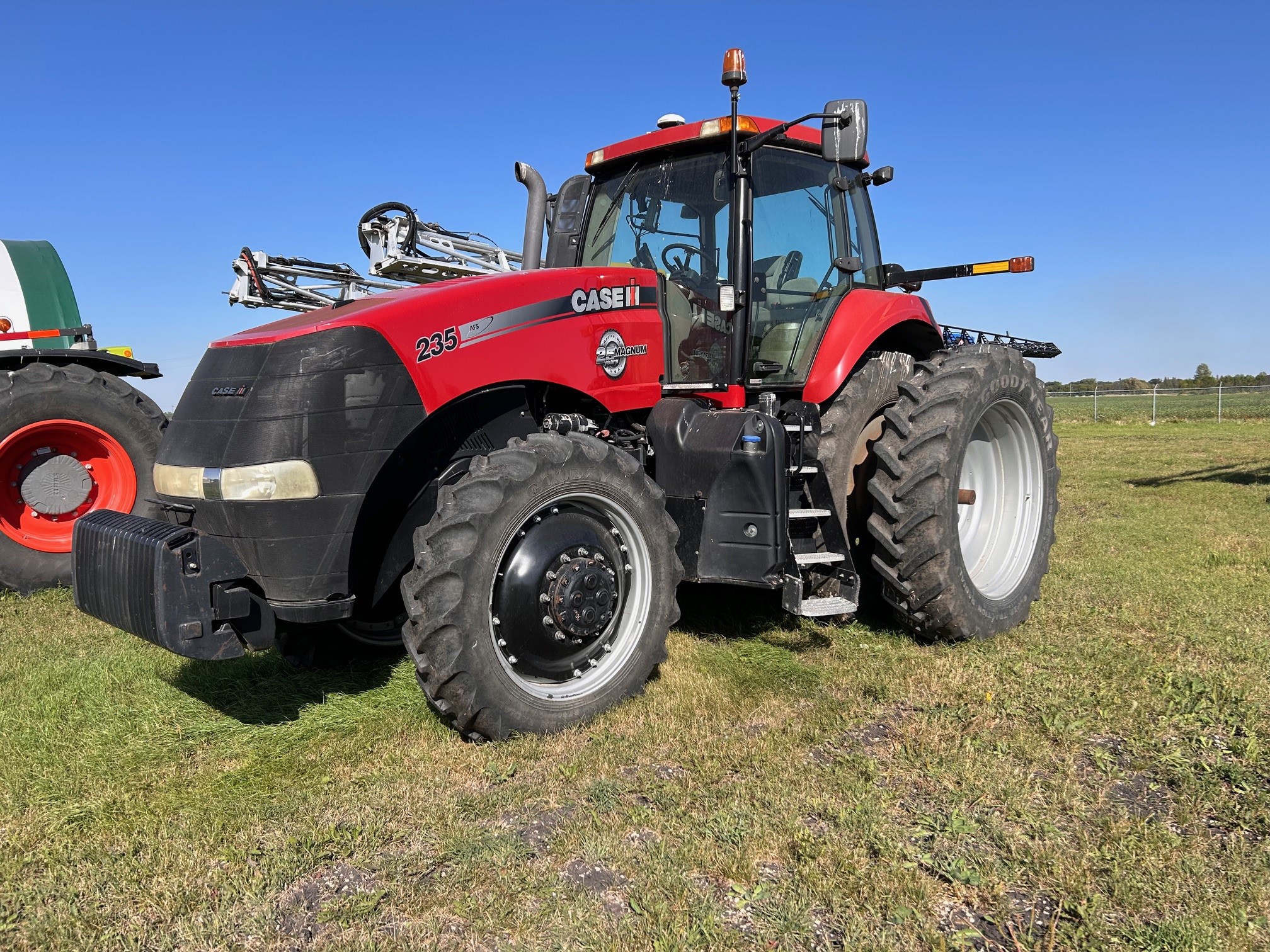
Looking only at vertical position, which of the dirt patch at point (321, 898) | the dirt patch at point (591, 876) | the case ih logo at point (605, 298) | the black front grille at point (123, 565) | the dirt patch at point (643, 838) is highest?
the case ih logo at point (605, 298)

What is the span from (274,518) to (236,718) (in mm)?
1210

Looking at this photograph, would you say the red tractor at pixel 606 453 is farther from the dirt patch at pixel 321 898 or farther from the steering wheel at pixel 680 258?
the dirt patch at pixel 321 898

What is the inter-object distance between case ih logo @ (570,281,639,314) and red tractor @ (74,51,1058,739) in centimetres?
2

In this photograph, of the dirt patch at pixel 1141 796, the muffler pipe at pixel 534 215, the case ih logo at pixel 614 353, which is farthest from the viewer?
the muffler pipe at pixel 534 215

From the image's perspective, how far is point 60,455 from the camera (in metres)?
6.33

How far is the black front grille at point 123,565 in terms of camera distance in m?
3.20

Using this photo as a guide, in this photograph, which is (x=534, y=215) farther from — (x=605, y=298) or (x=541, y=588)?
(x=541, y=588)

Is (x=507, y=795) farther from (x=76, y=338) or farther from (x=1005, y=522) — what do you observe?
(x=76, y=338)

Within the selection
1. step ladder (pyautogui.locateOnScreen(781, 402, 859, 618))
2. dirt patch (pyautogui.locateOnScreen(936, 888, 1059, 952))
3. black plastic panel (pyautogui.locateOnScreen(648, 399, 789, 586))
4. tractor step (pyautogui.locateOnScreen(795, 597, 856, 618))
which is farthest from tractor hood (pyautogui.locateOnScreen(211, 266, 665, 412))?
dirt patch (pyautogui.locateOnScreen(936, 888, 1059, 952))

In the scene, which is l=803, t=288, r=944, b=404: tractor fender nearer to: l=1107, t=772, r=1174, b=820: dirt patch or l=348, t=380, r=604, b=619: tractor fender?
l=348, t=380, r=604, b=619: tractor fender

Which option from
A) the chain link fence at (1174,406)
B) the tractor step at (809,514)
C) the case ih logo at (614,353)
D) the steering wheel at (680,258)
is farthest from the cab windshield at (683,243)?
the chain link fence at (1174,406)

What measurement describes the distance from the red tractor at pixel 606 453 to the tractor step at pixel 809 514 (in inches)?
1.8

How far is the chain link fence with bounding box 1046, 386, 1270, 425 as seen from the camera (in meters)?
28.5

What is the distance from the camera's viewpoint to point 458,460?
392 cm
